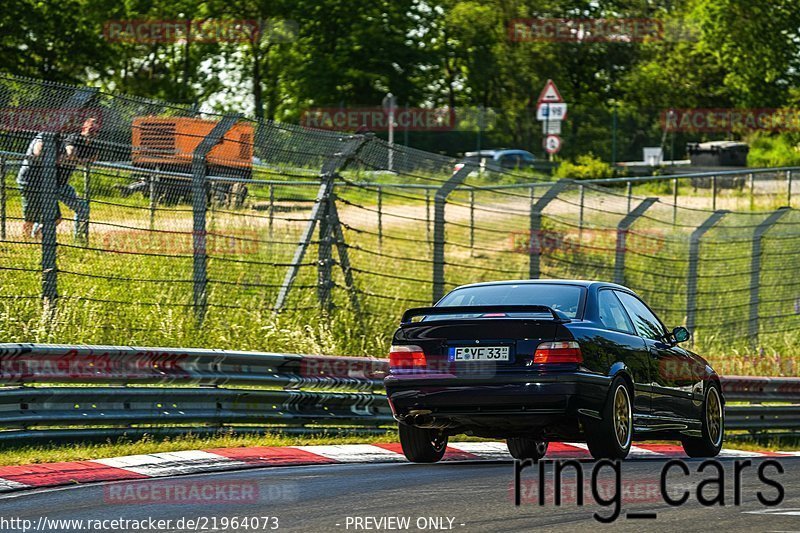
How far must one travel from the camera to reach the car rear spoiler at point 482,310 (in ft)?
34.1

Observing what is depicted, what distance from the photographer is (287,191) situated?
17422mm

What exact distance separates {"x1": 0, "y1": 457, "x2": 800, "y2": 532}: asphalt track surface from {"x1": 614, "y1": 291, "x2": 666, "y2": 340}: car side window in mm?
1399

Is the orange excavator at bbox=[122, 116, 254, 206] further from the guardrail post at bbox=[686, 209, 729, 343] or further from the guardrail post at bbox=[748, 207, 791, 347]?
the guardrail post at bbox=[748, 207, 791, 347]

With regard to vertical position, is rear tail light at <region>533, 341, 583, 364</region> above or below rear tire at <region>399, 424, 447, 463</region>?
above

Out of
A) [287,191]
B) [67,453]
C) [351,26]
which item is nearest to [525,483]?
[67,453]

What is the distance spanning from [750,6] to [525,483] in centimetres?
4905

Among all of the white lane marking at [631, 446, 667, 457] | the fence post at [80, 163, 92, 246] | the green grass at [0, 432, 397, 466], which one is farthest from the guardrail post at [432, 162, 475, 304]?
the fence post at [80, 163, 92, 246]

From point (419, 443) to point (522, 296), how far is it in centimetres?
138

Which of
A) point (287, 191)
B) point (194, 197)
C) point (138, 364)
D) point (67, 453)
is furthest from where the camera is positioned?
point (287, 191)

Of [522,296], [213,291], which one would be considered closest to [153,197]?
[213,291]

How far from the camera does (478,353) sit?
10.4 m

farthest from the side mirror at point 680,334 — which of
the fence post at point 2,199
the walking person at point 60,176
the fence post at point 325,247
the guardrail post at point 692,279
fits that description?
the guardrail post at point 692,279

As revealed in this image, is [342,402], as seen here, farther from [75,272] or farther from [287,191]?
[287,191]

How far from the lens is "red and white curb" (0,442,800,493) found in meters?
10.1
